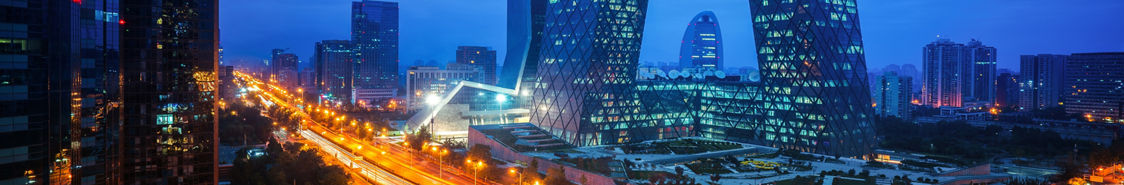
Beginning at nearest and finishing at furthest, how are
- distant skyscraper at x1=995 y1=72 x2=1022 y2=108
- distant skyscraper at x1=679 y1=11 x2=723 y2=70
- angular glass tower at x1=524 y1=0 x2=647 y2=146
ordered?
angular glass tower at x1=524 y1=0 x2=647 y2=146 < distant skyscraper at x1=679 y1=11 x2=723 y2=70 < distant skyscraper at x1=995 y1=72 x2=1022 y2=108

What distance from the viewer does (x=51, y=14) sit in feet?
94.1

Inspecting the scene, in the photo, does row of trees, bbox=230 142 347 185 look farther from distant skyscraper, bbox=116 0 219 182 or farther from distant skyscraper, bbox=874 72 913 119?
distant skyscraper, bbox=874 72 913 119

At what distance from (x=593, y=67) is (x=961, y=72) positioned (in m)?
130

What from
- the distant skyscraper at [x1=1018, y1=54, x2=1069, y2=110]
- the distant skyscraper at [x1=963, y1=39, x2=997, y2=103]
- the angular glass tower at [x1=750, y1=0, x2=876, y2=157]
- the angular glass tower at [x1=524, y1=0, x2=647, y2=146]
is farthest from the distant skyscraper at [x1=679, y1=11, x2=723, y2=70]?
the distant skyscraper at [x1=963, y1=39, x2=997, y2=103]

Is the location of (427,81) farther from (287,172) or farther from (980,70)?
(980,70)

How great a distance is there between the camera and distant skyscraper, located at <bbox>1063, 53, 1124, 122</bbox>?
12512cm

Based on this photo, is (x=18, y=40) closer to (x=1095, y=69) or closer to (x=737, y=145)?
(x=737, y=145)

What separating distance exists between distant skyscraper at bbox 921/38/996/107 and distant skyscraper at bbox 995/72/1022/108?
4.08 m

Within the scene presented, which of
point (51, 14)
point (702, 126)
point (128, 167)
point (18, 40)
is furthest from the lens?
point (702, 126)

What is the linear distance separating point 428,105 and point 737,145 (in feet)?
132

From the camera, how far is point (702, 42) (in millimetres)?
132375

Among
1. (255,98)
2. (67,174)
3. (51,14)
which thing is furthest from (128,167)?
(255,98)

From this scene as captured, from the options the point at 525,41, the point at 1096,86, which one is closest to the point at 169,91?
the point at 525,41

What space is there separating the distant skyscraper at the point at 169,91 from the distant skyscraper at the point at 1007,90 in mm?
169158
